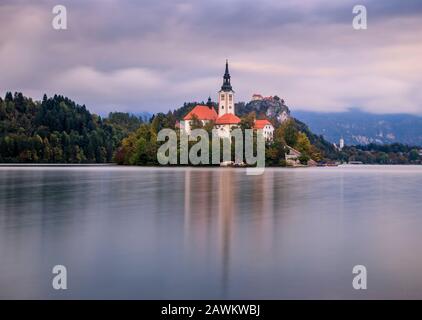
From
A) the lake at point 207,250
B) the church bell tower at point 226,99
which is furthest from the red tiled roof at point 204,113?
the lake at point 207,250

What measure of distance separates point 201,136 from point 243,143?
9.55m

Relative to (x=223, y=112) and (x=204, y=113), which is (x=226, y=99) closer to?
(x=223, y=112)

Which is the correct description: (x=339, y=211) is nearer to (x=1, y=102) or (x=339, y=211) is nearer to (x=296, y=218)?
(x=296, y=218)

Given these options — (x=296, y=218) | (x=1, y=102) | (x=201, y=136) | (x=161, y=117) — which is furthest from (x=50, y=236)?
(x=1, y=102)

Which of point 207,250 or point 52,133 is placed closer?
point 207,250

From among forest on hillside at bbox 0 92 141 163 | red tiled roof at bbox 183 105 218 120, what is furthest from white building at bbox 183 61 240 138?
forest on hillside at bbox 0 92 141 163

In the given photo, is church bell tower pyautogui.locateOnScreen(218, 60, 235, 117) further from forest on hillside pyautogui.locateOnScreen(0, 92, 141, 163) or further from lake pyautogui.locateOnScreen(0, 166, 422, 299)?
lake pyautogui.locateOnScreen(0, 166, 422, 299)

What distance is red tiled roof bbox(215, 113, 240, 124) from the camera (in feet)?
473

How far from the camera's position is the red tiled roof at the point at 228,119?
144238mm

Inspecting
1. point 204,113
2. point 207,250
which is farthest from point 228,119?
point 207,250

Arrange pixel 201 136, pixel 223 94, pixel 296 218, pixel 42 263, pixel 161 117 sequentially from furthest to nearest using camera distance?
pixel 223 94
pixel 161 117
pixel 201 136
pixel 296 218
pixel 42 263

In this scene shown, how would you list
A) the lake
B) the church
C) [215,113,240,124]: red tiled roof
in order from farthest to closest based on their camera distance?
the church, [215,113,240,124]: red tiled roof, the lake

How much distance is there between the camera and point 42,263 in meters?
14.9

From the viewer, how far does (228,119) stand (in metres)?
146
